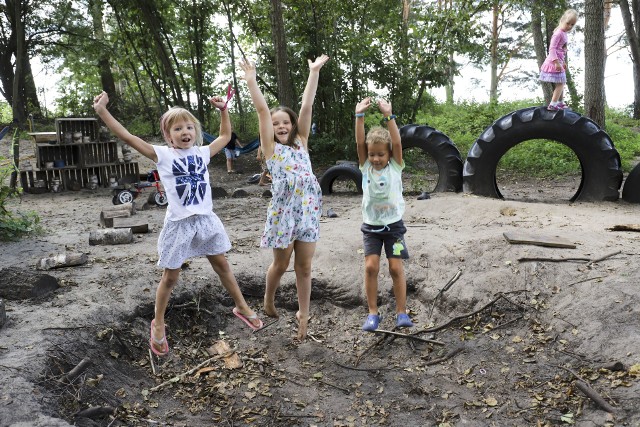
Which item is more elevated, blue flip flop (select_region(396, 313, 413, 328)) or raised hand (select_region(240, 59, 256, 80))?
raised hand (select_region(240, 59, 256, 80))

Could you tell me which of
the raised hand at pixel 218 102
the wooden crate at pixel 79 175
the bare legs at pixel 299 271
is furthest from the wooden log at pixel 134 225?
the wooden crate at pixel 79 175

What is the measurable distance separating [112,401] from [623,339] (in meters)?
3.45

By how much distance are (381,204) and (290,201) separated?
758 mm

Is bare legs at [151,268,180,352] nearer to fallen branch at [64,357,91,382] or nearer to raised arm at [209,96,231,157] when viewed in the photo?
fallen branch at [64,357,91,382]

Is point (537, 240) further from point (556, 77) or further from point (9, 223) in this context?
point (9, 223)

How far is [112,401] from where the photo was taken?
12.0 feet

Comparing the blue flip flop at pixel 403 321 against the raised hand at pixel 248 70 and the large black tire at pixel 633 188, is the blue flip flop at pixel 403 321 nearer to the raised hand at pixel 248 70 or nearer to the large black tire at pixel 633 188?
the raised hand at pixel 248 70

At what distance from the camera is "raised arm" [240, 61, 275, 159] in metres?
3.87

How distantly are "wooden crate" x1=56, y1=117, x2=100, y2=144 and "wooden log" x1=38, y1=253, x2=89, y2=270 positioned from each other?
7258 millimetres

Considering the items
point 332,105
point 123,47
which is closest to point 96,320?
point 332,105

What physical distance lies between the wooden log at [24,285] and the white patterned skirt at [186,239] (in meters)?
1.70

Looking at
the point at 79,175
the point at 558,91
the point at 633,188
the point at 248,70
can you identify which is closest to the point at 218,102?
the point at 248,70

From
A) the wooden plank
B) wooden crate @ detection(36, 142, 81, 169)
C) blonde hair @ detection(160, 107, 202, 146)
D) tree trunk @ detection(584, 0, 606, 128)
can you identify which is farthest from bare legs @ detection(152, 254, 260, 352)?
tree trunk @ detection(584, 0, 606, 128)

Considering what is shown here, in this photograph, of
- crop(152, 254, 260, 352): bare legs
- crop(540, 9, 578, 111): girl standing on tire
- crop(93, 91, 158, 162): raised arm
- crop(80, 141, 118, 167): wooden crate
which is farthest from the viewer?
crop(80, 141, 118, 167): wooden crate
